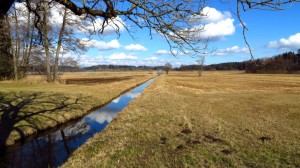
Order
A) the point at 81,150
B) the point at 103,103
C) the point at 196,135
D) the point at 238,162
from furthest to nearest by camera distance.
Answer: the point at 103,103 < the point at 196,135 < the point at 81,150 < the point at 238,162

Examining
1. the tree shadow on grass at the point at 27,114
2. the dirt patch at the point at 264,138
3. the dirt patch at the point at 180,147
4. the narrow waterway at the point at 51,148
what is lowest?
the narrow waterway at the point at 51,148

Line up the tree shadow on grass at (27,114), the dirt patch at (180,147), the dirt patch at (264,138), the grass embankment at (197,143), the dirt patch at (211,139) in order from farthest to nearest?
the tree shadow on grass at (27,114)
the dirt patch at (264,138)
the dirt patch at (211,139)
the dirt patch at (180,147)
the grass embankment at (197,143)

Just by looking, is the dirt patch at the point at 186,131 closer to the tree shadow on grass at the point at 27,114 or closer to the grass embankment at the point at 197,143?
the grass embankment at the point at 197,143

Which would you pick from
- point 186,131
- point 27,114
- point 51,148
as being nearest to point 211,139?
point 186,131

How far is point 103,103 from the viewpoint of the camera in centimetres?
2322

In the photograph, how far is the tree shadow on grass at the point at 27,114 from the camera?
37.8 feet

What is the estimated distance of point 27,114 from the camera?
46.0 ft

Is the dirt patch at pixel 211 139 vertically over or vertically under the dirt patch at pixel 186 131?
over

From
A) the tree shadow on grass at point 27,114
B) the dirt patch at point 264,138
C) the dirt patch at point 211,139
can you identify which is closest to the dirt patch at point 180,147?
the dirt patch at point 211,139

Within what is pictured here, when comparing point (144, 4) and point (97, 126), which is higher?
point (144, 4)

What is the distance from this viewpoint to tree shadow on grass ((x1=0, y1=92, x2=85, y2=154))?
11.5 meters

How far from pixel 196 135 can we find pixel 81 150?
3633mm

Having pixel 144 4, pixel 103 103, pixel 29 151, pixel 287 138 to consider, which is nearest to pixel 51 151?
pixel 29 151

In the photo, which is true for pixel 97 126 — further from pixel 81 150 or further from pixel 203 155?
pixel 203 155
